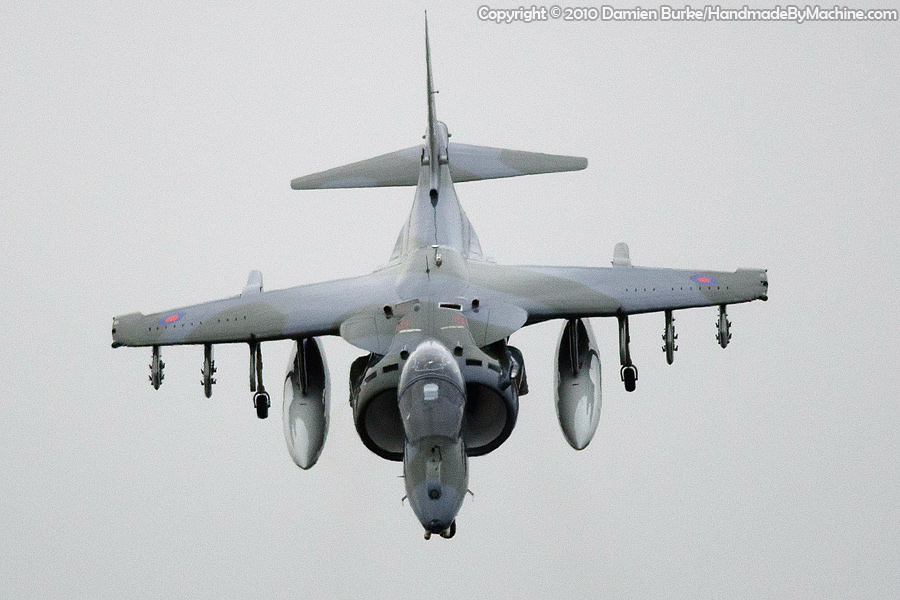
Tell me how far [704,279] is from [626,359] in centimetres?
240

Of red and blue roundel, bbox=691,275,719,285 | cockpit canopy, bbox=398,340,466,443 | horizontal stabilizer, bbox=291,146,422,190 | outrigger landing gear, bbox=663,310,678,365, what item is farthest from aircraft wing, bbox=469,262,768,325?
horizontal stabilizer, bbox=291,146,422,190

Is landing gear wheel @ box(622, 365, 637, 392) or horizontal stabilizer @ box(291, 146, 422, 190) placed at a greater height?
horizontal stabilizer @ box(291, 146, 422, 190)

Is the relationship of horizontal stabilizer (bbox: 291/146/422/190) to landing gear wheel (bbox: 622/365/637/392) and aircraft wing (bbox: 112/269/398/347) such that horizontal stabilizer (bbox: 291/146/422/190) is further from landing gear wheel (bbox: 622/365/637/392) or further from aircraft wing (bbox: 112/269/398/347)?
landing gear wheel (bbox: 622/365/637/392)

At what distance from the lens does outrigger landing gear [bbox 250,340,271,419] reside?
118 ft

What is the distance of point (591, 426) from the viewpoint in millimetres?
36562

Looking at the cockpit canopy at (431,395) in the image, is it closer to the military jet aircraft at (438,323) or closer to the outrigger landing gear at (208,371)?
the military jet aircraft at (438,323)

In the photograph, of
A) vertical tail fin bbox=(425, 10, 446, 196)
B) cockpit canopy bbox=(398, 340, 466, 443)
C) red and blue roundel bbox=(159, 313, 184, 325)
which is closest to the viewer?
cockpit canopy bbox=(398, 340, 466, 443)

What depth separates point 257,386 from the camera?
35906 millimetres

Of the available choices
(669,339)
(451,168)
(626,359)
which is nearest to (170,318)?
(451,168)

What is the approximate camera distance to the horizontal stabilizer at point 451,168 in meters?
41.6

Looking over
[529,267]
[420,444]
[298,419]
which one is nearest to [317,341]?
[298,419]

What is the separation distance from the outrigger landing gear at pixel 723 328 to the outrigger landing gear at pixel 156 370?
11755mm

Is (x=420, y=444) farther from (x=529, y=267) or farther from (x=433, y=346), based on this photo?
(x=529, y=267)

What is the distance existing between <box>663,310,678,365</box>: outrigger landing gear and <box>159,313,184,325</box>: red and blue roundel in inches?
402
